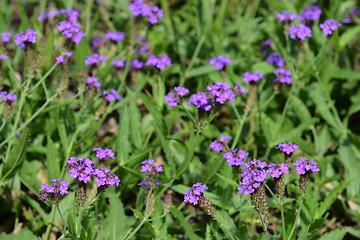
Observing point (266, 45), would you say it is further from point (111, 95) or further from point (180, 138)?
point (111, 95)

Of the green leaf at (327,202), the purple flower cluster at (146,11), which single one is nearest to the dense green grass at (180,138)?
the green leaf at (327,202)

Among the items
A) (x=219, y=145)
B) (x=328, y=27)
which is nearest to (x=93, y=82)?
(x=219, y=145)

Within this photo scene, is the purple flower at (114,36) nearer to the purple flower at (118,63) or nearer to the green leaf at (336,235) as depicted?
the purple flower at (118,63)

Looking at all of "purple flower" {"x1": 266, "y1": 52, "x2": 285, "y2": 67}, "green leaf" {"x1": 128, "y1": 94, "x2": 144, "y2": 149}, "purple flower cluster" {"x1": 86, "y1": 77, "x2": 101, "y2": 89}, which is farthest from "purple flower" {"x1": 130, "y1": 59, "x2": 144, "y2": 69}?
"purple flower" {"x1": 266, "y1": 52, "x2": 285, "y2": 67}

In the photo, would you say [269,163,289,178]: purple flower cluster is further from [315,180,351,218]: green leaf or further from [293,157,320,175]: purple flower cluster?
[315,180,351,218]: green leaf

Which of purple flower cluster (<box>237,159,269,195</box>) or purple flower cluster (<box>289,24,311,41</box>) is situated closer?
purple flower cluster (<box>237,159,269,195</box>)

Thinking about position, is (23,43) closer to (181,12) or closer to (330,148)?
(181,12)

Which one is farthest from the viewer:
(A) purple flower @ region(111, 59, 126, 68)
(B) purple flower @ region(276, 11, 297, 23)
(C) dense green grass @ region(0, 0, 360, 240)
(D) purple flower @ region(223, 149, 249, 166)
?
(A) purple flower @ region(111, 59, 126, 68)
